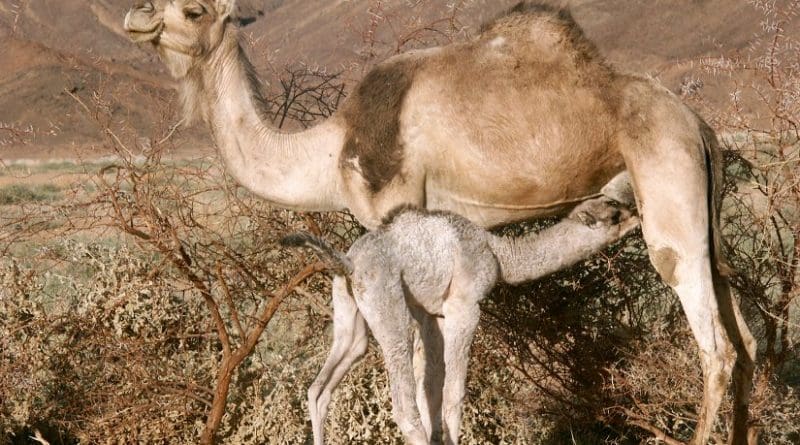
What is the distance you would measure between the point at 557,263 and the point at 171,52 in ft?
8.91

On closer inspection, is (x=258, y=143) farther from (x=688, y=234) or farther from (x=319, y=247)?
(x=688, y=234)

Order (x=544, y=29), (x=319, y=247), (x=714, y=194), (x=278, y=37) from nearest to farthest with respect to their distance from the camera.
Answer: (x=319, y=247), (x=714, y=194), (x=544, y=29), (x=278, y=37)

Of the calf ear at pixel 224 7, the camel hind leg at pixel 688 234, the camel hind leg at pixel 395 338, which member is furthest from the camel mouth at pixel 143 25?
the camel hind leg at pixel 688 234

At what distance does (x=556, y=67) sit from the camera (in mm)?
6441

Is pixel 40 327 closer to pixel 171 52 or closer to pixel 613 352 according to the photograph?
pixel 171 52

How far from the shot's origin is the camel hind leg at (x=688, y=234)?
618 centimetres

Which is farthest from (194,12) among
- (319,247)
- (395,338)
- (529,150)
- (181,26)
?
(395,338)

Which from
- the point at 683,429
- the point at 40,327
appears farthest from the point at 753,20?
the point at 40,327

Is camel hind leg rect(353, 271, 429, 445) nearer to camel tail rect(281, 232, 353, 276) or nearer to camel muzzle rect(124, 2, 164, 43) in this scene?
camel tail rect(281, 232, 353, 276)

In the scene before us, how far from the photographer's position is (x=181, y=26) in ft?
22.7

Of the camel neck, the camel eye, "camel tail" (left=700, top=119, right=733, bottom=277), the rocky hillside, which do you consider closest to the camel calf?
"camel tail" (left=700, top=119, right=733, bottom=277)

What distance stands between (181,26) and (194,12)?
0.38 feet

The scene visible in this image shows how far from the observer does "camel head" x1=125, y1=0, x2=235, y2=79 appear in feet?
22.6

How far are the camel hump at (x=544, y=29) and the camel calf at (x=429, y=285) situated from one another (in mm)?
896
